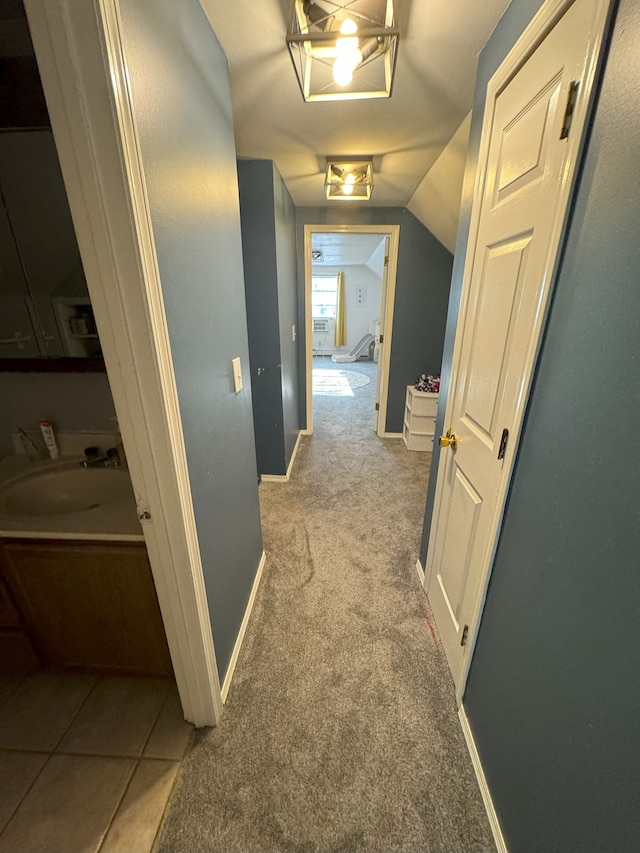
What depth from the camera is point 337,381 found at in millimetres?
6086

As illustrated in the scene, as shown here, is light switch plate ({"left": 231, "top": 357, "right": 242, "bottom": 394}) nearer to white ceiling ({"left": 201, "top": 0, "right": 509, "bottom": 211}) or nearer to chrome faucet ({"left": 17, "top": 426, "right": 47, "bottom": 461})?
chrome faucet ({"left": 17, "top": 426, "right": 47, "bottom": 461})

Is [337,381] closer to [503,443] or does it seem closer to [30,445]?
[30,445]

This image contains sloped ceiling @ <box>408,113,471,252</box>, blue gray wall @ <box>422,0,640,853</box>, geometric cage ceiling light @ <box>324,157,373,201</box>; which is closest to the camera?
blue gray wall @ <box>422,0,640,853</box>

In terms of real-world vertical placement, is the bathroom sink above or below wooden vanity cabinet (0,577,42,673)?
above

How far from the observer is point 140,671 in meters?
1.29

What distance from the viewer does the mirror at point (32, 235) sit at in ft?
3.45

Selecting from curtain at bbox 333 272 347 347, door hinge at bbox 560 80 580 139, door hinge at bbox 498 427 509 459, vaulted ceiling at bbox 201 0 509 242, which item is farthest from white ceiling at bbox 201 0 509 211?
curtain at bbox 333 272 347 347

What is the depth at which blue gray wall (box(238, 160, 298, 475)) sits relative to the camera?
7.04ft

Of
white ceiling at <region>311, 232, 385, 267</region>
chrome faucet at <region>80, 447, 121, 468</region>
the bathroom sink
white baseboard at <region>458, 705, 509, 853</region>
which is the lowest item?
white baseboard at <region>458, 705, 509, 853</region>

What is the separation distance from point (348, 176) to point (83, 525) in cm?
238

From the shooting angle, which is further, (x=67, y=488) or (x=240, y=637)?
(x=240, y=637)

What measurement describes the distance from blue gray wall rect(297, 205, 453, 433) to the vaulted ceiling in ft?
2.12

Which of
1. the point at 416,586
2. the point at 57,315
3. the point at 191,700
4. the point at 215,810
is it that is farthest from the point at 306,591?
the point at 57,315

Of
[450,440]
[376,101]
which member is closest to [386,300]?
[376,101]
